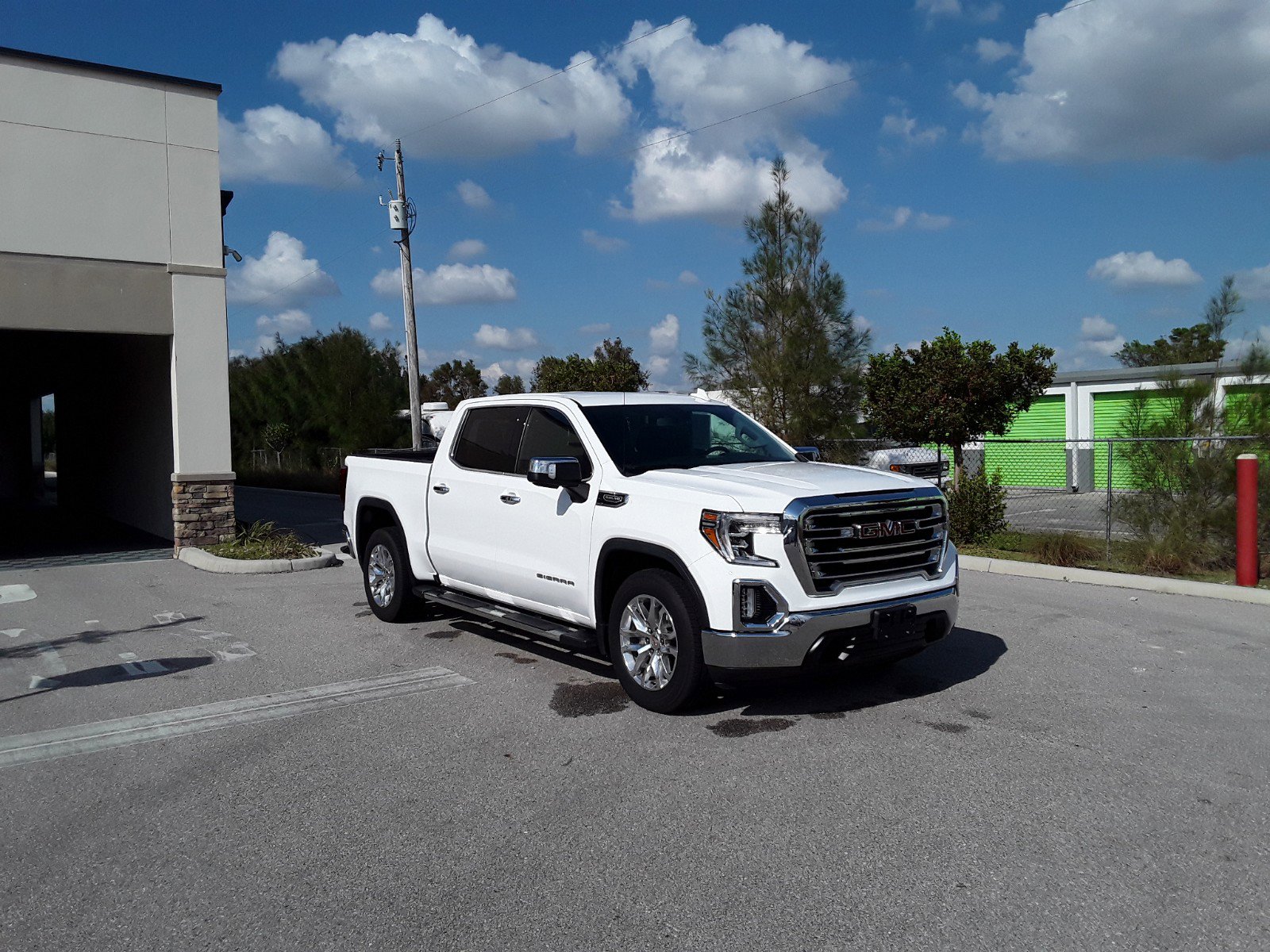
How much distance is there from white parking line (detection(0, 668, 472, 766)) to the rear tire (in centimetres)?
153

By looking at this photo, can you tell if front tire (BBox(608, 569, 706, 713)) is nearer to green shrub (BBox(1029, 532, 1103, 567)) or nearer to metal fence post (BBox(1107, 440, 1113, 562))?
green shrub (BBox(1029, 532, 1103, 567))

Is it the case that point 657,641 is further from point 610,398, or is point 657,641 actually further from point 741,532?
point 610,398

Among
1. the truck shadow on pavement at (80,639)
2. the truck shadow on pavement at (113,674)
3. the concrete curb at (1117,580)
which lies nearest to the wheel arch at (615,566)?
the truck shadow on pavement at (113,674)

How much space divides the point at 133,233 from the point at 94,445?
1114 cm

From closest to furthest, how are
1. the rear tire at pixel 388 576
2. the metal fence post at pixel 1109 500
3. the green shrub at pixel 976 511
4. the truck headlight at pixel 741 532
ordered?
the truck headlight at pixel 741 532
the rear tire at pixel 388 576
the metal fence post at pixel 1109 500
the green shrub at pixel 976 511

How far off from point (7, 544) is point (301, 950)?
1641 centimetres

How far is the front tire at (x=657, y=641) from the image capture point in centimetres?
582

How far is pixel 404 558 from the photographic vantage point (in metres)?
8.80

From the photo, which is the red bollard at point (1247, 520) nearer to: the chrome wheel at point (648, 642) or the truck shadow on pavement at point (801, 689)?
the truck shadow on pavement at point (801, 689)

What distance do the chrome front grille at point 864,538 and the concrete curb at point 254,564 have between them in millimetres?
9104

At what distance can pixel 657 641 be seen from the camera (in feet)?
20.1

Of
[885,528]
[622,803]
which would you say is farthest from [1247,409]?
[622,803]

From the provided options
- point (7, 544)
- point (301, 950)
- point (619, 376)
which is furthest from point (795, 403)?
point (301, 950)

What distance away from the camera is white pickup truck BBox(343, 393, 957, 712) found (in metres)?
5.69
